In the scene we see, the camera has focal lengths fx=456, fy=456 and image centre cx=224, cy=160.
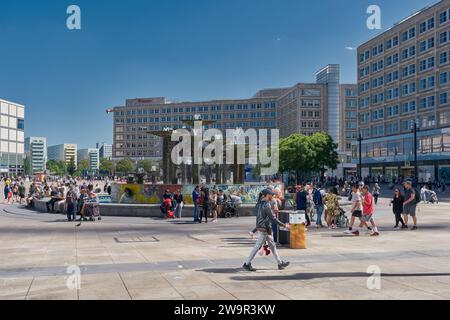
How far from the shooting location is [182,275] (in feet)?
30.5

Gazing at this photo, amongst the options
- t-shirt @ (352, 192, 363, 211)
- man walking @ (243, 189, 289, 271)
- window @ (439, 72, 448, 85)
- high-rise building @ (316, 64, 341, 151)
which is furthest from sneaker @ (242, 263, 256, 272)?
high-rise building @ (316, 64, 341, 151)

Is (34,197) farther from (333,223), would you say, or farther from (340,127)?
(340,127)

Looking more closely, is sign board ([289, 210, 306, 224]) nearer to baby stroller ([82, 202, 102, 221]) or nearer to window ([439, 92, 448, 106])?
baby stroller ([82, 202, 102, 221])

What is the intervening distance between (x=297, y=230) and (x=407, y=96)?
6508cm

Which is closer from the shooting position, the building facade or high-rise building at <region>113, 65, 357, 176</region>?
the building facade

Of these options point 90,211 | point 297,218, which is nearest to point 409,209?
point 297,218

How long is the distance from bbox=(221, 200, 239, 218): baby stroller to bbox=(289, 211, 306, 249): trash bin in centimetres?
1028

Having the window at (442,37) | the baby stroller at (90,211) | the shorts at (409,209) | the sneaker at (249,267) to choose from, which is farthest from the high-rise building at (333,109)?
the sneaker at (249,267)

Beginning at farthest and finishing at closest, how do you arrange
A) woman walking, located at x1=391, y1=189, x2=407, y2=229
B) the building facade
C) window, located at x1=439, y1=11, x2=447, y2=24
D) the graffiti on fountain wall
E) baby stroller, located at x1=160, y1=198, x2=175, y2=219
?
the building facade → window, located at x1=439, y1=11, x2=447, y2=24 → the graffiti on fountain wall → baby stroller, located at x1=160, y1=198, x2=175, y2=219 → woman walking, located at x1=391, y1=189, x2=407, y2=229

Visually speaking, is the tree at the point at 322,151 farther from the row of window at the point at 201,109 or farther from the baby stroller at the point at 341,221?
the row of window at the point at 201,109

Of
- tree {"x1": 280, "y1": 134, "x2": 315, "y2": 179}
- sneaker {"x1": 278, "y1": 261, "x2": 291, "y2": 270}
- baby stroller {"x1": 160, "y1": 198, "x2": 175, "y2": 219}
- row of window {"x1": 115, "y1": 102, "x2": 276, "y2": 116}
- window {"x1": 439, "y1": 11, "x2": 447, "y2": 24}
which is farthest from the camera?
row of window {"x1": 115, "y1": 102, "x2": 276, "y2": 116}

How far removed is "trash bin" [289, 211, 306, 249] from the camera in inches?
504

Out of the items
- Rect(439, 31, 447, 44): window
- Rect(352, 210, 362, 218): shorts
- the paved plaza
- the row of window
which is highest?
the row of window

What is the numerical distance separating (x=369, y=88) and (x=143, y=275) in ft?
259
